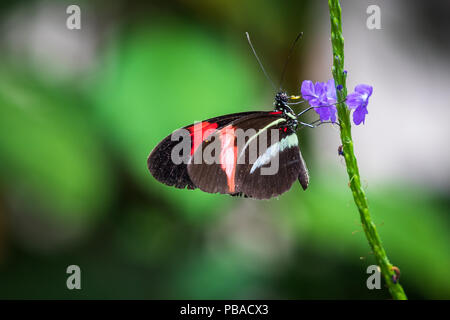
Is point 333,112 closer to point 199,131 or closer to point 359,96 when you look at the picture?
point 359,96

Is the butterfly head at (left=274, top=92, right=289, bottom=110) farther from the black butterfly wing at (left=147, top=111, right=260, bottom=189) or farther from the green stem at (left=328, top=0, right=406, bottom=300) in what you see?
the green stem at (left=328, top=0, right=406, bottom=300)

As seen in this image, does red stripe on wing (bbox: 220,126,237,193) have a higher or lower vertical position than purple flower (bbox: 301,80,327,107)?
lower

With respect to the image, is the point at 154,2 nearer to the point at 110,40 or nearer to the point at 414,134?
the point at 110,40

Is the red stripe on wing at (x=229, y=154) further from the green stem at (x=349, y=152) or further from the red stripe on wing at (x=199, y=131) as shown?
the green stem at (x=349, y=152)

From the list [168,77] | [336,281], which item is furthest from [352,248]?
[168,77]

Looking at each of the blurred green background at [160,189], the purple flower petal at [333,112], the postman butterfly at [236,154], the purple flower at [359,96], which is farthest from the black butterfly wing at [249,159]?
the blurred green background at [160,189]

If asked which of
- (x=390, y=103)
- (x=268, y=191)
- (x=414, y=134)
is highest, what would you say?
(x=390, y=103)

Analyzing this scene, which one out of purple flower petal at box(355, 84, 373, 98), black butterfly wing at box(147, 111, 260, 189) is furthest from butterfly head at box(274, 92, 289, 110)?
purple flower petal at box(355, 84, 373, 98)
